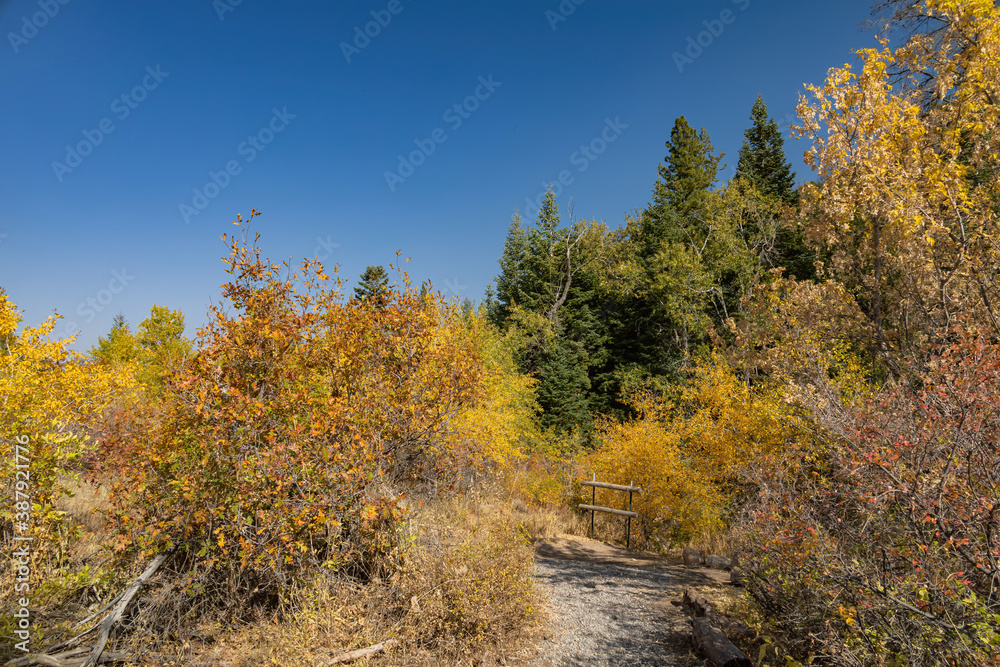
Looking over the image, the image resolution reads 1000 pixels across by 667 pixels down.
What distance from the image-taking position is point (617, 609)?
6.14 meters

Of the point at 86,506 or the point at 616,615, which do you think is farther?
the point at 86,506

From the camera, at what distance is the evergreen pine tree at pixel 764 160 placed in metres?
30.2

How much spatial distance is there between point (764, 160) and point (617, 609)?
3388 cm

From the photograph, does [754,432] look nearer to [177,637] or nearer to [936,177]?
[936,177]

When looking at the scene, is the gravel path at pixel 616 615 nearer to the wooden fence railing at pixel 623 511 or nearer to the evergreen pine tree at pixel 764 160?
the wooden fence railing at pixel 623 511

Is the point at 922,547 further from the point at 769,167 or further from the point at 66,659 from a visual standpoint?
the point at 769,167

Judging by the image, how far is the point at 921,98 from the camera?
7.51 metres

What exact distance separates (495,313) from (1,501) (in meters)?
28.5

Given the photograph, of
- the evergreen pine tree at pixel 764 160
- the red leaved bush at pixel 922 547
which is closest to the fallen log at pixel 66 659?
the red leaved bush at pixel 922 547

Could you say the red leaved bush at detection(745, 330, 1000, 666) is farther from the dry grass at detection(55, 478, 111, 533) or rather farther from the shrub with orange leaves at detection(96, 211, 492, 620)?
the dry grass at detection(55, 478, 111, 533)

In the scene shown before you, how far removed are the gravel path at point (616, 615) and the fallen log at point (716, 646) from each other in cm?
16

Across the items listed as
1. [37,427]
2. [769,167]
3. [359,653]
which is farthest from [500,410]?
[769,167]

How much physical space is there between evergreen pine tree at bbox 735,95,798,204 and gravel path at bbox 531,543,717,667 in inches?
1121

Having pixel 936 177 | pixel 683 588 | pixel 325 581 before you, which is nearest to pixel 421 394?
pixel 325 581
